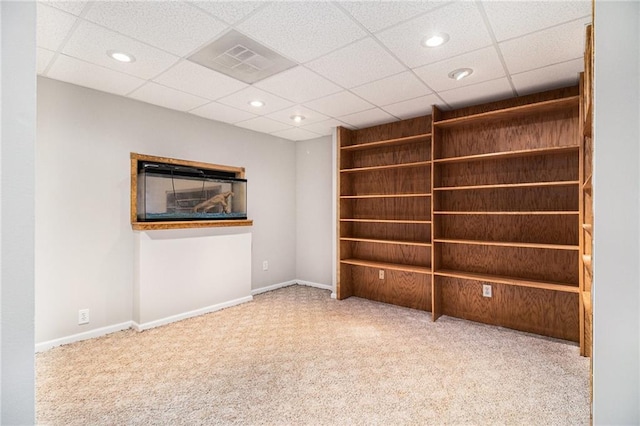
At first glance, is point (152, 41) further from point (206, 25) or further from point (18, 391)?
point (18, 391)

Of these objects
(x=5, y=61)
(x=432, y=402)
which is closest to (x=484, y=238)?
(x=432, y=402)

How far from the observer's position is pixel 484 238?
11.0 ft

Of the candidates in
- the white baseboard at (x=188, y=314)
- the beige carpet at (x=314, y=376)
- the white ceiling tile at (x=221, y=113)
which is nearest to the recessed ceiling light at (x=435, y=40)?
the white ceiling tile at (x=221, y=113)

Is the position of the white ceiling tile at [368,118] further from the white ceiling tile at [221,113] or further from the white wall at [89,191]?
the white wall at [89,191]

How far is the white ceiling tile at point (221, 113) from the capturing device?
346cm

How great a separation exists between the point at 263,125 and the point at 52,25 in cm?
243

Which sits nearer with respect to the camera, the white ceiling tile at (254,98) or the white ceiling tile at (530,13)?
the white ceiling tile at (530,13)

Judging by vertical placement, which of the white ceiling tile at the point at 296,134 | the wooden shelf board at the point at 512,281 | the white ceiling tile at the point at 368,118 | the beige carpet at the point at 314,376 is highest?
the white ceiling tile at the point at 296,134

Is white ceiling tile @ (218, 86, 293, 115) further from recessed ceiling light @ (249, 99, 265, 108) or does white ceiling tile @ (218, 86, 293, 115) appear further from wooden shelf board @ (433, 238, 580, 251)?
wooden shelf board @ (433, 238, 580, 251)

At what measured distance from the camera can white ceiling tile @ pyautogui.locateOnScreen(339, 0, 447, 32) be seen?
173cm

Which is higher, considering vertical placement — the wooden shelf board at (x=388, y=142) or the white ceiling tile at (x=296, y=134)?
the white ceiling tile at (x=296, y=134)

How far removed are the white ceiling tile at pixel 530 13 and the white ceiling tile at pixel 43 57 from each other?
2954mm

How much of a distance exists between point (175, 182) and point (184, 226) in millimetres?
510

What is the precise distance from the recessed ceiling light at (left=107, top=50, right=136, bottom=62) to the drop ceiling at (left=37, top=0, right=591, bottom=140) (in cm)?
4
